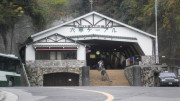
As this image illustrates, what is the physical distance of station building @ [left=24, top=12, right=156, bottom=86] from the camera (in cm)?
3944

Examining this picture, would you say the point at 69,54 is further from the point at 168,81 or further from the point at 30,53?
the point at 168,81

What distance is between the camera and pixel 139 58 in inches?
1636

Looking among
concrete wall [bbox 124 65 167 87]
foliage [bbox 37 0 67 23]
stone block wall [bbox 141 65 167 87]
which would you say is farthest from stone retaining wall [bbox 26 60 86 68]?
foliage [bbox 37 0 67 23]

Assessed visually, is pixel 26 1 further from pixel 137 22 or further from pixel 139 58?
pixel 137 22

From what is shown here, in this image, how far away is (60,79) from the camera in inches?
1603

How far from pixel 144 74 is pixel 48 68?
460 inches

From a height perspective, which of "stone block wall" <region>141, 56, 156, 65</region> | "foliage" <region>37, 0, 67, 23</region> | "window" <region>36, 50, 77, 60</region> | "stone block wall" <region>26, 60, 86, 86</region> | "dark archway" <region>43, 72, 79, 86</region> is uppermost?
"foliage" <region>37, 0, 67, 23</region>

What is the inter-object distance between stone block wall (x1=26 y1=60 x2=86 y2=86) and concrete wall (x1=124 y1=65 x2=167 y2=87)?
6.71 meters

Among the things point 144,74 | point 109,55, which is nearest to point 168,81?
point 144,74

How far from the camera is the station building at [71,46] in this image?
3944cm

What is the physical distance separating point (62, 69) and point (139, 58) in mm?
10181

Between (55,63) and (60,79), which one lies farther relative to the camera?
(60,79)

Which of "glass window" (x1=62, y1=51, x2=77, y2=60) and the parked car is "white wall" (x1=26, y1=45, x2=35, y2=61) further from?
the parked car

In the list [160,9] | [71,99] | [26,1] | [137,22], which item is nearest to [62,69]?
[26,1]
